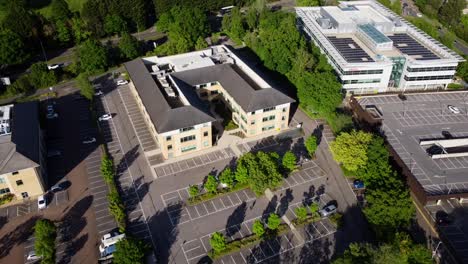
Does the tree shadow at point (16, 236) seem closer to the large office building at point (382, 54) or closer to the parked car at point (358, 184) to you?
the parked car at point (358, 184)

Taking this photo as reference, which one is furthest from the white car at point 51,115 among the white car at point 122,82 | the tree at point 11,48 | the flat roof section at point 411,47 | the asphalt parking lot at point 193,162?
the flat roof section at point 411,47

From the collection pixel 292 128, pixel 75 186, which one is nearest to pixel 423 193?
pixel 292 128

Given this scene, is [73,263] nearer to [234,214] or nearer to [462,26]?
[234,214]

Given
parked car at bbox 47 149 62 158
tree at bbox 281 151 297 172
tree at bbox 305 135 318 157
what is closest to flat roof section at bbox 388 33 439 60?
tree at bbox 305 135 318 157

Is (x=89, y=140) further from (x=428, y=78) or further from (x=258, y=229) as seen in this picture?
(x=428, y=78)

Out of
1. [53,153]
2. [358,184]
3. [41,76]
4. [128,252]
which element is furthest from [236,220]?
[41,76]
